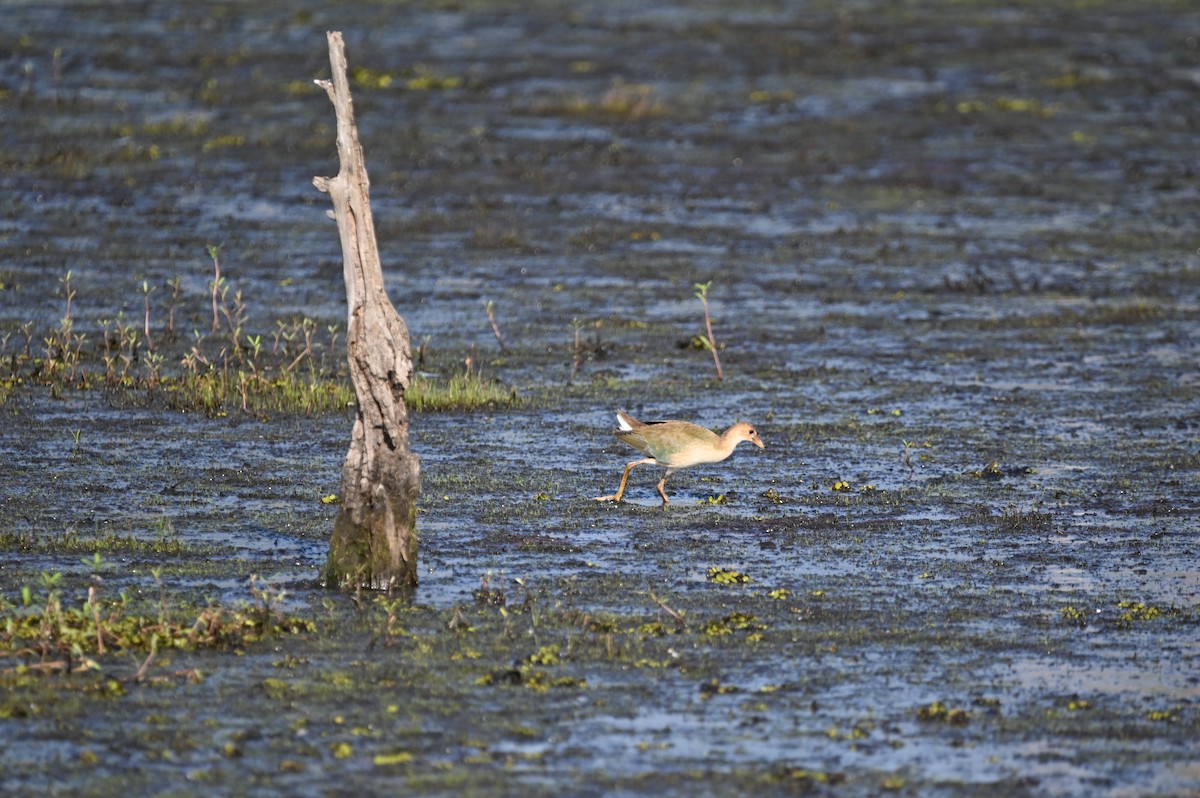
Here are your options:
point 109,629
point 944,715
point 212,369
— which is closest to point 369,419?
point 109,629

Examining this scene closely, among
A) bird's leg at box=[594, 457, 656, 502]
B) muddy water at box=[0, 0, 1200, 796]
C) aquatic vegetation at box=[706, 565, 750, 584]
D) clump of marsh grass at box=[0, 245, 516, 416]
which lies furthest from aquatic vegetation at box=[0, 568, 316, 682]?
clump of marsh grass at box=[0, 245, 516, 416]

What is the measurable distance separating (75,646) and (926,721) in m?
3.97

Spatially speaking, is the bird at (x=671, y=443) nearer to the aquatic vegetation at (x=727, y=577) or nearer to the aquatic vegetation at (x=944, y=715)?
the aquatic vegetation at (x=727, y=577)

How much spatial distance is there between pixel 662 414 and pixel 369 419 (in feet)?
17.4

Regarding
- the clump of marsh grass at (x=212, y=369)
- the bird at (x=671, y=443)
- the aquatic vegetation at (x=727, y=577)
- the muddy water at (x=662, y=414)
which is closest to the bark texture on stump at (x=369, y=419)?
the muddy water at (x=662, y=414)

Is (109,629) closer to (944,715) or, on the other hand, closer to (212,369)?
(944,715)

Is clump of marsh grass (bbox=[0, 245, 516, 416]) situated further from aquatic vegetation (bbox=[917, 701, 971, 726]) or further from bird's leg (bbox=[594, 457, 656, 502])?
aquatic vegetation (bbox=[917, 701, 971, 726])

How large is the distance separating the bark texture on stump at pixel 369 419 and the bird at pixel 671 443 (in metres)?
2.32

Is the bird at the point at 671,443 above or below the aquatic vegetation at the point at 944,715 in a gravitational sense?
above

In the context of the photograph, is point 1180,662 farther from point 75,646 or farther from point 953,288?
point 953,288

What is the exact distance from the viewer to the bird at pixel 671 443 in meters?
12.6

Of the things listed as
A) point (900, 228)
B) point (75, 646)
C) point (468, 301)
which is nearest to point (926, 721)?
point (75, 646)

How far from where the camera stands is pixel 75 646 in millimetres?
9031

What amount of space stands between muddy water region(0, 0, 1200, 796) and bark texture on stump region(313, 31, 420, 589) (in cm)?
33
